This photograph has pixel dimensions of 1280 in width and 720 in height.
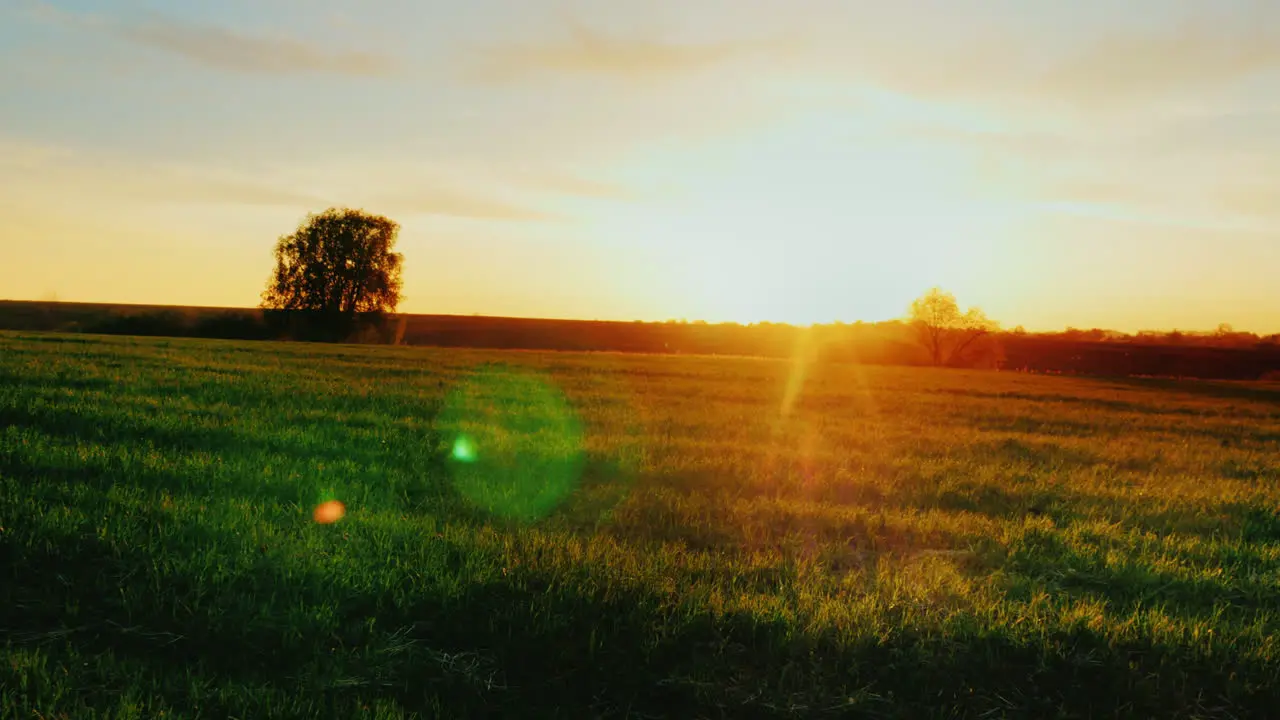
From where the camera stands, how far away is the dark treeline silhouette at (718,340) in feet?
222

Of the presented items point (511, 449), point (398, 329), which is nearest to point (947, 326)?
point (398, 329)

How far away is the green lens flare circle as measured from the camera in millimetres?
8062

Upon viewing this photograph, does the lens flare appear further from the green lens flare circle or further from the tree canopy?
the tree canopy

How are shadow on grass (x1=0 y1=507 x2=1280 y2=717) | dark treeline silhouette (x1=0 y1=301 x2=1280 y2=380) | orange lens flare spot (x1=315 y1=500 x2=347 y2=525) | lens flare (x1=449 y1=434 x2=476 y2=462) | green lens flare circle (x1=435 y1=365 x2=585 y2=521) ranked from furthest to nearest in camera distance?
dark treeline silhouette (x1=0 y1=301 x2=1280 y2=380) → lens flare (x1=449 y1=434 x2=476 y2=462) → green lens flare circle (x1=435 y1=365 x2=585 y2=521) → orange lens flare spot (x1=315 y1=500 x2=347 y2=525) → shadow on grass (x1=0 y1=507 x2=1280 y2=717)

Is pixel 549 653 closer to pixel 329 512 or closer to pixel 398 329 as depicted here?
pixel 329 512

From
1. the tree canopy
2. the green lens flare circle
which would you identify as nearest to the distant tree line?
the tree canopy

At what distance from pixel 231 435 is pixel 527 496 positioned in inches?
181

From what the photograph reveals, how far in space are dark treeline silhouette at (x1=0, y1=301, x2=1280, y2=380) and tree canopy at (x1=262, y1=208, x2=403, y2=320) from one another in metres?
1.59


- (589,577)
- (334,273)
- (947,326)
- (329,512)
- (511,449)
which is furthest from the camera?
(947,326)

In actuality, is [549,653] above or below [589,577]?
A: below

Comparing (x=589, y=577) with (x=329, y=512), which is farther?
(x=329, y=512)

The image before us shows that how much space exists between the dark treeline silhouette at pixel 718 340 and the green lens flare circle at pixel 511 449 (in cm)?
4939

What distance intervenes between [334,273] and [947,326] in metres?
63.8

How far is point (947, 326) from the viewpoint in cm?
8288
